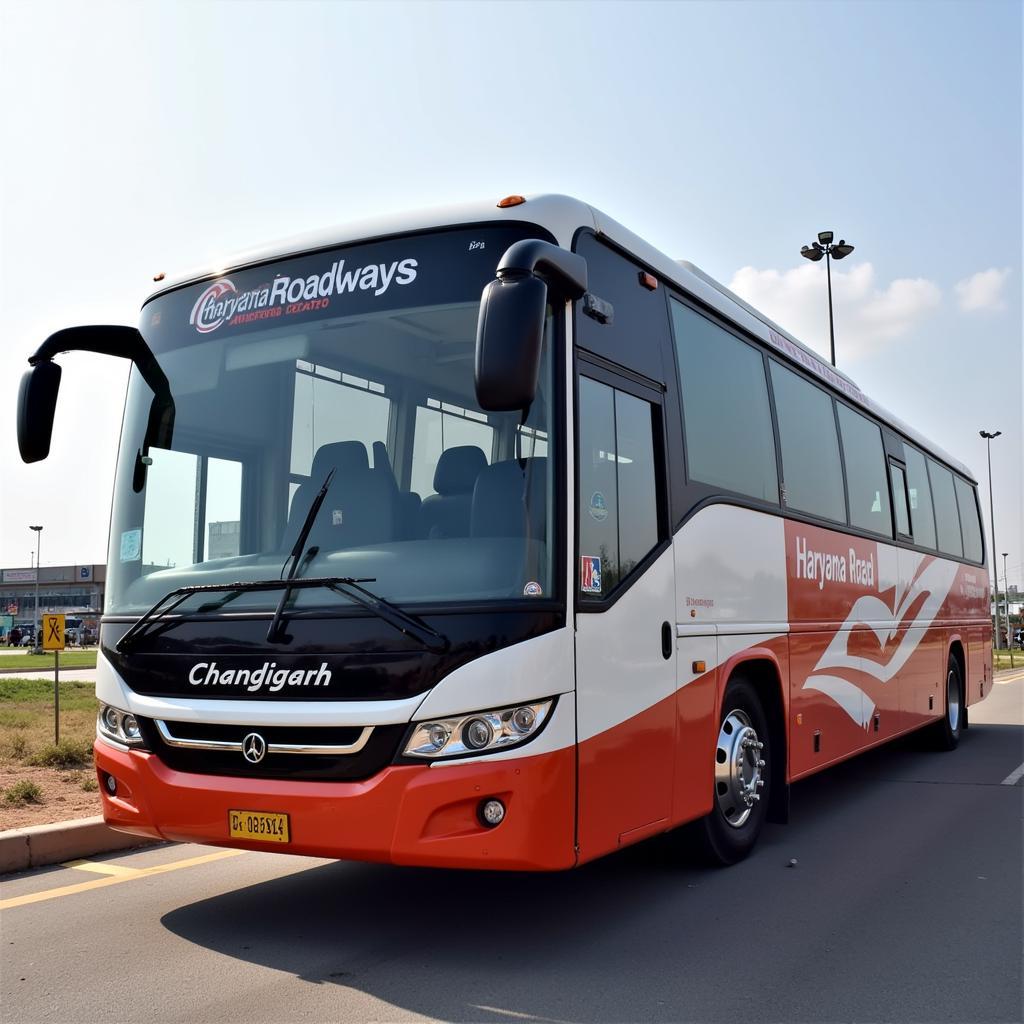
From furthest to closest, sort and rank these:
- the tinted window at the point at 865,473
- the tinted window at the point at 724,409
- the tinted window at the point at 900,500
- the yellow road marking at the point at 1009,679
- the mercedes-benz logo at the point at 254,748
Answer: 1. the yellow road marking at the point at 1009,679
2. the tinted window at the point at 900,500
3. the tinted window at the point at 865,473
4. the tinted window at the point at 724,409
5. the mercedes-benz logo at the point at 254,748

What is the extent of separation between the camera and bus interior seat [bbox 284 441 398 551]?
505 centimetres

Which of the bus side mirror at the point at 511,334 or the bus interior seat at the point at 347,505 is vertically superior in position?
the bus side mirror at the point at 511,334

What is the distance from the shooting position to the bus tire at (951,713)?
41.6ft

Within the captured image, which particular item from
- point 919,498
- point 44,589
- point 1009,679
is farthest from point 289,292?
point 44,589

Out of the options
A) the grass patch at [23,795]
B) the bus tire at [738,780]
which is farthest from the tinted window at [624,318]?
the grass patch at [23,795]

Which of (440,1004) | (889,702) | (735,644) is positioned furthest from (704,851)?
(889,702)

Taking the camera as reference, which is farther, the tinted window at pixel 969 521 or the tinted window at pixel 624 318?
the tinted window at pixel 969 521

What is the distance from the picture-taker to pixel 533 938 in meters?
5.25

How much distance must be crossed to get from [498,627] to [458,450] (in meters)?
0.95

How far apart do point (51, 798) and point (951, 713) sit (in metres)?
9.68

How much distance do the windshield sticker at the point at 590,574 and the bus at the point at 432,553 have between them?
3cm

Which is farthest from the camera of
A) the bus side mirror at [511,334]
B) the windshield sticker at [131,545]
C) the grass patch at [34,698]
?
the grass patch at [34,698]

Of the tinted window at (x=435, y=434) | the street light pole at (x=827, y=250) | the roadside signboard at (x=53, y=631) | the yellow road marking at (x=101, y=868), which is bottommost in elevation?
the yellow road marking at (x=101, y=868)

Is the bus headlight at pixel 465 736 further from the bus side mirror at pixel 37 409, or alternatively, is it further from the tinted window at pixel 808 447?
the tinted window at pixel 808 447
